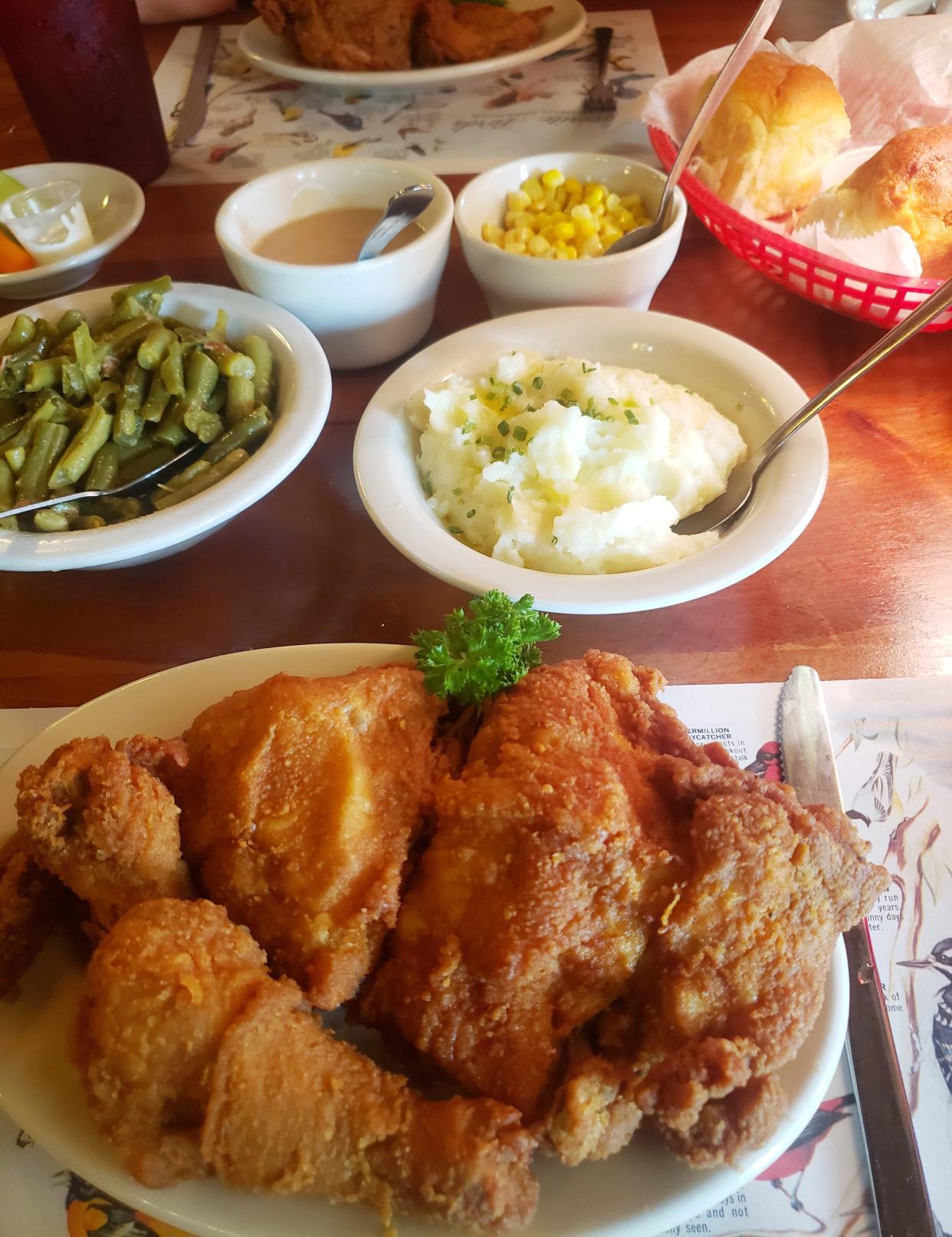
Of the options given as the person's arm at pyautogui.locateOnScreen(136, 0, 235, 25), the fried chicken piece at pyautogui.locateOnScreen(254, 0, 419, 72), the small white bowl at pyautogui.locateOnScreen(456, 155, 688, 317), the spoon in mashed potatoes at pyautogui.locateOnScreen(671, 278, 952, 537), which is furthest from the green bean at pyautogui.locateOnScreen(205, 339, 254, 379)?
the person's arm at pyautogui.locateOnScreen(136, 0, 235, 25)

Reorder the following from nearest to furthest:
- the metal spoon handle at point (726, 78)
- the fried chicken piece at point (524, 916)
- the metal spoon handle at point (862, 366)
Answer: the fried chicken piece at point (524, 916)
the metal spoon handle at point (862, 366)
the metal spoon handle at point (726, 78)

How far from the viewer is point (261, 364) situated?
1962mm

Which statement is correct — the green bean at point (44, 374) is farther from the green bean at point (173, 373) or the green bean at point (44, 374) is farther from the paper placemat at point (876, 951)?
the paper placemat at point (876, 951)

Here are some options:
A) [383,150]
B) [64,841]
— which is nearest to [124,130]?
[383,150]

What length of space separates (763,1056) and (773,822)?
277 mm

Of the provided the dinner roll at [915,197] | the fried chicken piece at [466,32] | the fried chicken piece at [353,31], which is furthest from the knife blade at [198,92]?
the dinner roll at [915,197]

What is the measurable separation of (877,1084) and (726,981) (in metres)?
0.37

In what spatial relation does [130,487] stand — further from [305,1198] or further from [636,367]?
[305,1198]

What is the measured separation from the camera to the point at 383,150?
324 centimetres

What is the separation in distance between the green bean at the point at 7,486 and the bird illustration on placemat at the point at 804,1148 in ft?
6.11

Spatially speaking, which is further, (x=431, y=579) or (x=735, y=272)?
(x=735, y=272)

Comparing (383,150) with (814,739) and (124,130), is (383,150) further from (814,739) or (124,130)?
(814,739)

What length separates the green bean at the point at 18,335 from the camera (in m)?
1.98

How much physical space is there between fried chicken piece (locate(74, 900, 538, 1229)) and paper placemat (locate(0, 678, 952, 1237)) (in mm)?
264
